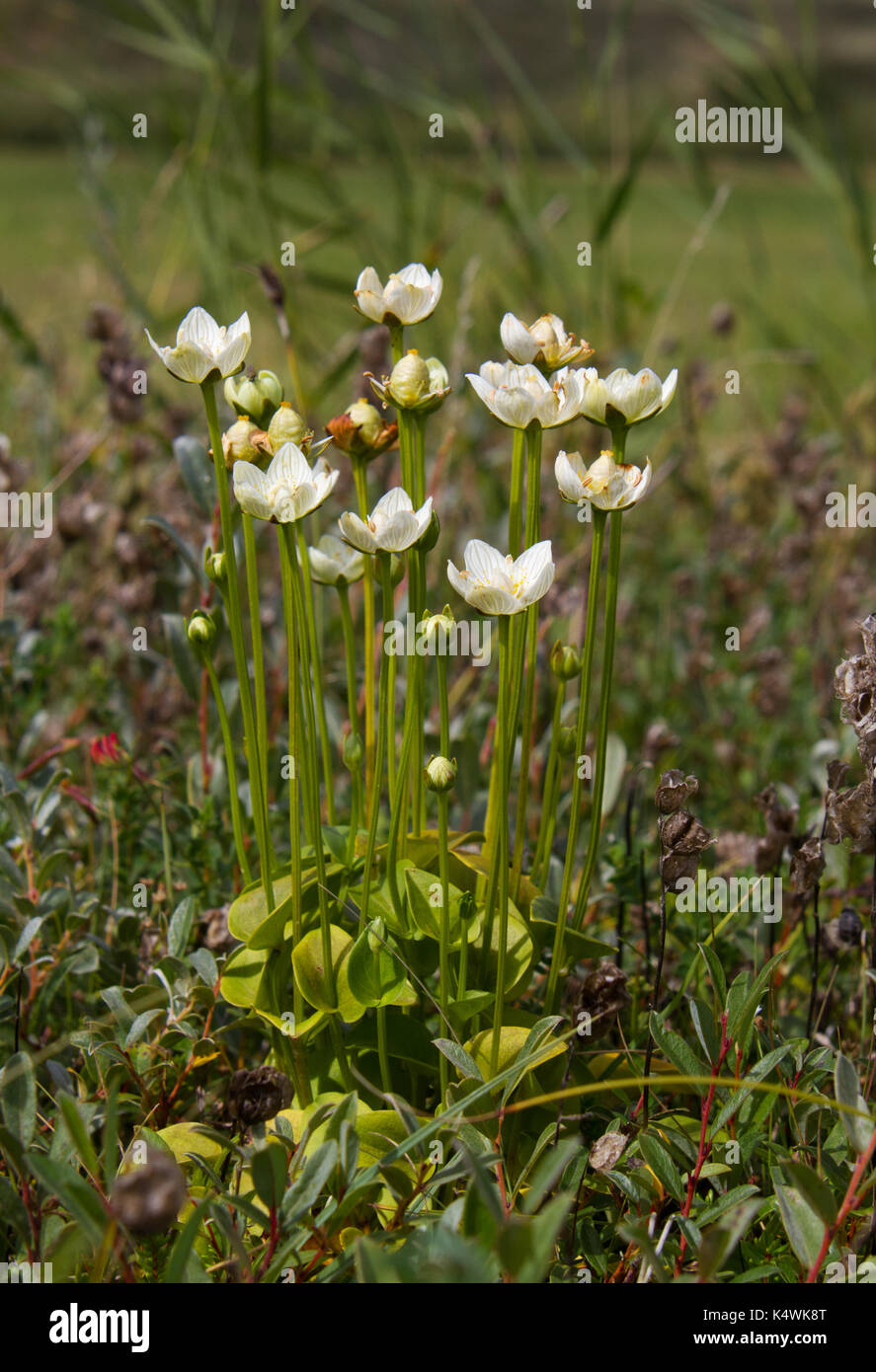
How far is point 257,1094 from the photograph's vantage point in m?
0.91

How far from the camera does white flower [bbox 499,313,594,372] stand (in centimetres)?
93

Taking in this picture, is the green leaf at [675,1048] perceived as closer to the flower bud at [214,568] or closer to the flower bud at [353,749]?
the flower bud at [353,749]

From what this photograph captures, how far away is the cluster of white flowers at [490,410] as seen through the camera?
826 millimetres

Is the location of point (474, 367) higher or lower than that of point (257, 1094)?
higher

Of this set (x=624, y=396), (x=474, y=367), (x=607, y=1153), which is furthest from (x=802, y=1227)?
(x=474, y=367)

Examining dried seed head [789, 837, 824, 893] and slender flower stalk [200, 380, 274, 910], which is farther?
dried seed head [789, 837, 824, 893]

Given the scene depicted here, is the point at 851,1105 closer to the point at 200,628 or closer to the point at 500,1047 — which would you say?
the point at 500,1047

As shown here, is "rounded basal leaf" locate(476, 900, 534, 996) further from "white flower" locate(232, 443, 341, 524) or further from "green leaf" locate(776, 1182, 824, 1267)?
"white flower" locate(232, 443, 341, 524)

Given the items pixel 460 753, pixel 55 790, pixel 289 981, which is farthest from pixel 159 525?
pixel 289 981

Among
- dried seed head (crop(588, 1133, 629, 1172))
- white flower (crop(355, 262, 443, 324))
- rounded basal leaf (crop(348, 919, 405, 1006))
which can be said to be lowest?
dried seed head (crop(588, 1133, 629, 1172))

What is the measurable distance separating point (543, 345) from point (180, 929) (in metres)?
0.59

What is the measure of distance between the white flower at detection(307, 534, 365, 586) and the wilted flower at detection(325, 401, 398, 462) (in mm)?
133

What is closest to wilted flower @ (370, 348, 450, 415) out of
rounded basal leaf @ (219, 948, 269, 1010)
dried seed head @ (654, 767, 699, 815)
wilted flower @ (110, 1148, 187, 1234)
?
dried seed head @ (654, 767, 699, 815)

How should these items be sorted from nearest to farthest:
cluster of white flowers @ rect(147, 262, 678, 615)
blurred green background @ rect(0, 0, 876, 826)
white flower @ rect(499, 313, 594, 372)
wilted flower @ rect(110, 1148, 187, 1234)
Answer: wilted flower @ rect(110, 1148, 187, 1234), cluster of white flowers @ rect(147, 262, 678, 615), white flower @ rect(499, 313, 594, 372), blurred green background @ rect(0, 0, 876, 826)
